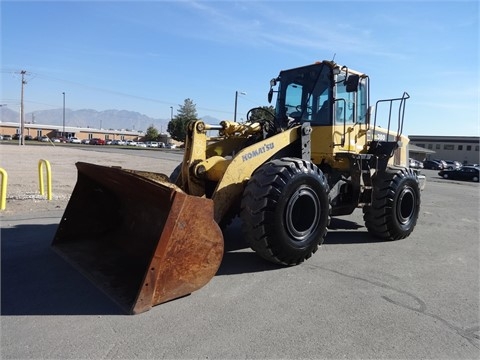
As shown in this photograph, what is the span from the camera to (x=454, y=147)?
251ft

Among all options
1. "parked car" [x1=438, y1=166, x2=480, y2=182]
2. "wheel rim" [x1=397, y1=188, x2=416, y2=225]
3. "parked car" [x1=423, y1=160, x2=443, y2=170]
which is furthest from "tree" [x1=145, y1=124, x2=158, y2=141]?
"wheel rim" [x1=397, y1=188, x2=416, y2=225]

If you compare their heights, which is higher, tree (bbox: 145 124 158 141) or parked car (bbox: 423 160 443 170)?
tree (bbox: 145 124 158 141)

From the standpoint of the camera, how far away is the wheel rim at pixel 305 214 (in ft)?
17.8

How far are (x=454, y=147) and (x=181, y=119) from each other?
170 feet

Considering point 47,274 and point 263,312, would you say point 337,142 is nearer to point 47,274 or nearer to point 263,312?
point 263,312

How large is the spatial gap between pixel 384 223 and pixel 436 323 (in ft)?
11.0

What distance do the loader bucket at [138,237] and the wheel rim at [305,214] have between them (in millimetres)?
1533

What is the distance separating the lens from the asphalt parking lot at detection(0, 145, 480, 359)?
3.35 metres

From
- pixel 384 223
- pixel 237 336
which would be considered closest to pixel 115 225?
pixel 237 336

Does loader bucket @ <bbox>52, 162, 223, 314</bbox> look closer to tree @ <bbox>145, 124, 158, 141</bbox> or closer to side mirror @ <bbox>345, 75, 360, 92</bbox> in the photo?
side mirror @ <bbox>345, 75, 360, 92</bbox>

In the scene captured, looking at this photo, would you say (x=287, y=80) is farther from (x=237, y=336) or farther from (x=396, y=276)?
(x=237, y=336)

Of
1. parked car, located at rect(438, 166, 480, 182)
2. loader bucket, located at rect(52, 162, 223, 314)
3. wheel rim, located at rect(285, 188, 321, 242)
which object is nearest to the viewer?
loader bucket, located at rect(52, 162, 223, 314)

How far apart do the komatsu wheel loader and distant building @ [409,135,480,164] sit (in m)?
71.7

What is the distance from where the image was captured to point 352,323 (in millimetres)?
3918
